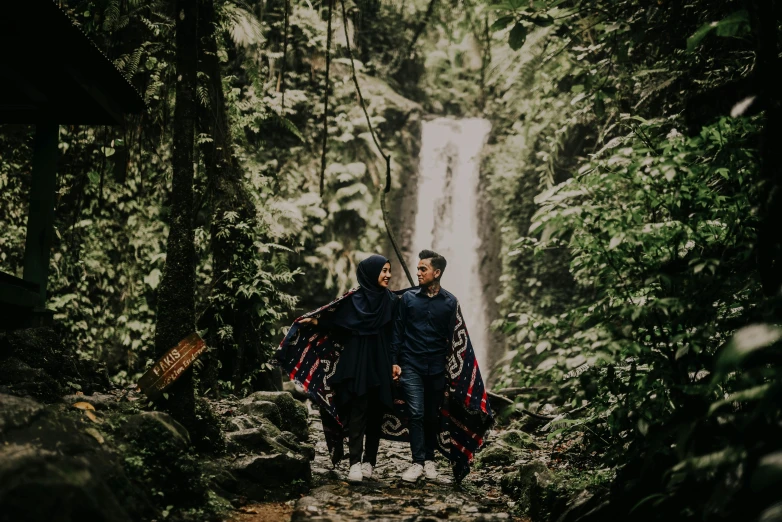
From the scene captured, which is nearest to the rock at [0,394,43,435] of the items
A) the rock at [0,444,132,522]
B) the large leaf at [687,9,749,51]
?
the rock at [0,444,132,522]

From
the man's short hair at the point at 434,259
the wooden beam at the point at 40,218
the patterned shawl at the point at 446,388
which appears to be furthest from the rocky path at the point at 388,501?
the wooden beam at the point at 40,218

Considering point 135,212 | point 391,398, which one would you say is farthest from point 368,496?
point 135,212

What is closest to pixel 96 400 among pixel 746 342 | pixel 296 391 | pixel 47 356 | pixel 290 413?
pixel 47 356

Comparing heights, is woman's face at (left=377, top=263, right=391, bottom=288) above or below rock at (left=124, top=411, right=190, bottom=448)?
above

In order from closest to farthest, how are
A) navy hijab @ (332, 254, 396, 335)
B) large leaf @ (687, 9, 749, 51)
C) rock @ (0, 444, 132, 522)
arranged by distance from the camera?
rock @ (0, 444, 132, 522)
large leaf @ (687, 9, 749, 51)
navy hijab @ (332, 254, 396, 335)

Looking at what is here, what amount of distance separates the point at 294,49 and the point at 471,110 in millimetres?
7608

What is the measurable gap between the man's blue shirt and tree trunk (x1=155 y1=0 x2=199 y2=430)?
6.47 ft

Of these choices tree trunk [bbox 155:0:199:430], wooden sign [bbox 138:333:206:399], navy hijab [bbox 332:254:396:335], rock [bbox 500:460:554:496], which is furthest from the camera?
navy hijab [bbox 332:254:396:335]

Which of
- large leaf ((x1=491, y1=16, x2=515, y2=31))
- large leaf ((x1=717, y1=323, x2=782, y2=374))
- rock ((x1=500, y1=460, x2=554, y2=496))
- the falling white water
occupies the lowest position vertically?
rock ((x1=500, y1=460, x2=554, y2=496))

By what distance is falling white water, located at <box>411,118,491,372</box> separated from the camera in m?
18.8

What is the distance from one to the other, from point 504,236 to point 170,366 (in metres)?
14.1

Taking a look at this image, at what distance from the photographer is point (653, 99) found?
8617 mm

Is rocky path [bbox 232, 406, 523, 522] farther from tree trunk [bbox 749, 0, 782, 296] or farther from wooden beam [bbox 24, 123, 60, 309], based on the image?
wooden beam [bbox 24, 123, 60, 309]

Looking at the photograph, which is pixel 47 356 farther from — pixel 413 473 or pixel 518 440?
pixel 518 440
